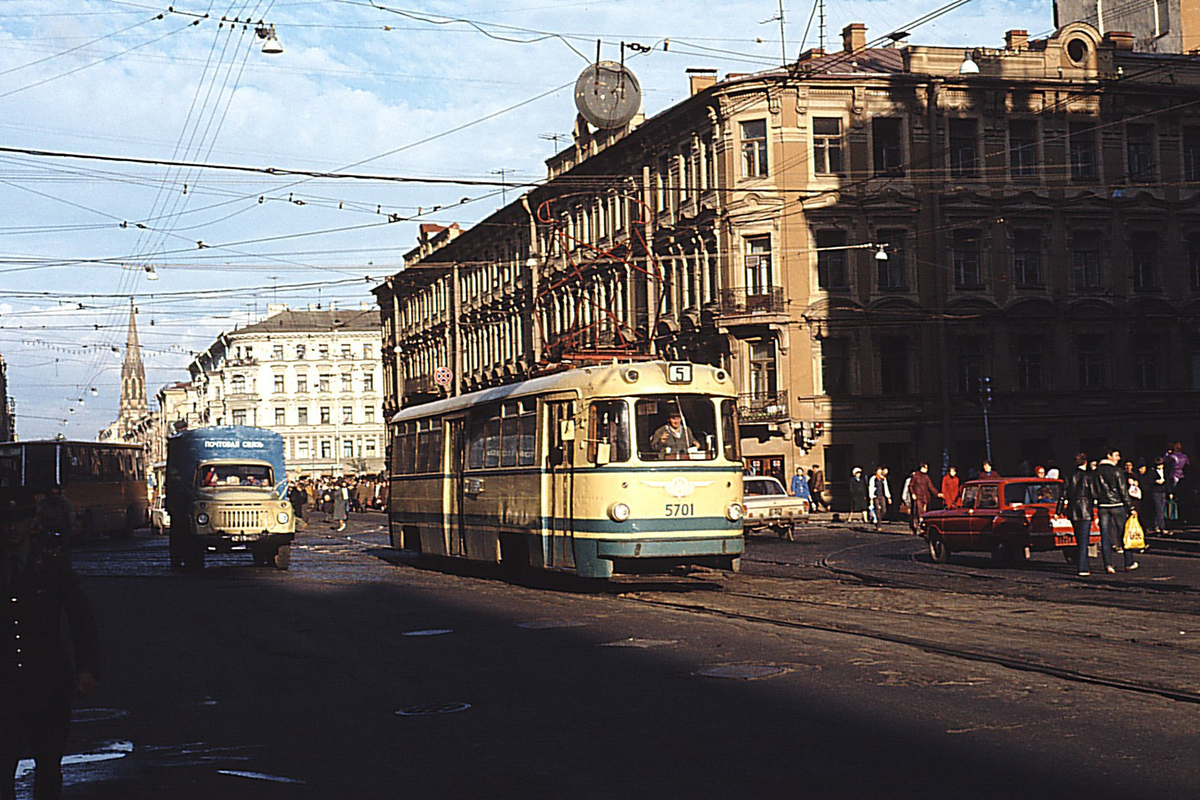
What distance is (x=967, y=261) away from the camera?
5175 cm

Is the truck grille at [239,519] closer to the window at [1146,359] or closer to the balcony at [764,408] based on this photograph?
the balcony at [764,408]

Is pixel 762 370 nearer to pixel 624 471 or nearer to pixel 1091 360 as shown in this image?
pixel 1091 360

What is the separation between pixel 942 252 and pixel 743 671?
4162 cm

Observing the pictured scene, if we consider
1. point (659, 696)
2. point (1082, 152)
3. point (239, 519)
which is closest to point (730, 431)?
point (659, 696)

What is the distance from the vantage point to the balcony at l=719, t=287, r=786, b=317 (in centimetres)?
5022

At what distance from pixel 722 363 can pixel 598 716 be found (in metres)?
41.9

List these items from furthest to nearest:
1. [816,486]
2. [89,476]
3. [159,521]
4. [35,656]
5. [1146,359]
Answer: [159,521] → [1146,359] → [816,486] → [89,476] → [35,656]

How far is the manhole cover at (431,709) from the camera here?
33.2ft

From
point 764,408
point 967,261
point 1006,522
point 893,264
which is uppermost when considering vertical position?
point 967,261

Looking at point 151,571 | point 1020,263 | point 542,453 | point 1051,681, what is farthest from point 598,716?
point 1020,263

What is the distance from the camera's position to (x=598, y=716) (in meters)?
9.70

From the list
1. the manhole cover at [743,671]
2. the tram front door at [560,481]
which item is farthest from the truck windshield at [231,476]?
the manhole cover at [743,671]

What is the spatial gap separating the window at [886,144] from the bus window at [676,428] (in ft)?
109

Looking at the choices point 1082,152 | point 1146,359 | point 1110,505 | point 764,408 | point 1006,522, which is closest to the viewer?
point 1110,505
